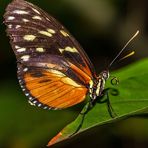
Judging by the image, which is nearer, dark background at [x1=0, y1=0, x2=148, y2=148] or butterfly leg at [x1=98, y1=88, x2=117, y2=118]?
butterfly leg at [x1=98, y1=88, x2=117, y2=118]

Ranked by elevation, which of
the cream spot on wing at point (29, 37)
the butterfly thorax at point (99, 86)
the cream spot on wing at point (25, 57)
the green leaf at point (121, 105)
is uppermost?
the cream spot on wing at point (29, 37)

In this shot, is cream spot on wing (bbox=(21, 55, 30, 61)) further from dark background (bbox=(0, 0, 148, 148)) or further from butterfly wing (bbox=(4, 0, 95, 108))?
dark background (bbox=(0, 0, 148, 148))

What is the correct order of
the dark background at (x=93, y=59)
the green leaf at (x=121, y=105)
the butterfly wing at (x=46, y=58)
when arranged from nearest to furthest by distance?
1. the green leaf at (x=121, y=105)
2. the butterfly wing at (x=46, y=58)
3. the dark background at (x=93, y=59)

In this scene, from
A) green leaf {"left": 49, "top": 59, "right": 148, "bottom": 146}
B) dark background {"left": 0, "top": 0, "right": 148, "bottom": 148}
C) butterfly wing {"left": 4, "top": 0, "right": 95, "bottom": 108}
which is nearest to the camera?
green leaf {"left": 49, "top": 59, "right": 148, "bottom": 146}

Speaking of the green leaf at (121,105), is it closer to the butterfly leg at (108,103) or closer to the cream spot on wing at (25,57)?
the butterfly leg at (108,103)

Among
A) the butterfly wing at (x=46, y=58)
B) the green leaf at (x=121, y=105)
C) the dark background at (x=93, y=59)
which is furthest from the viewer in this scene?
the dark background at (x=93, y=59)

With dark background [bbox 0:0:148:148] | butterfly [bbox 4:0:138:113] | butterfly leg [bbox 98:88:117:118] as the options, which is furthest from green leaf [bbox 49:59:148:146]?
dark background [bbox 0:0:148:148]

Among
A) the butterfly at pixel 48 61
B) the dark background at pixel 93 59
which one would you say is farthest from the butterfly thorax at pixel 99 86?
the dark background at pixel 93 59
